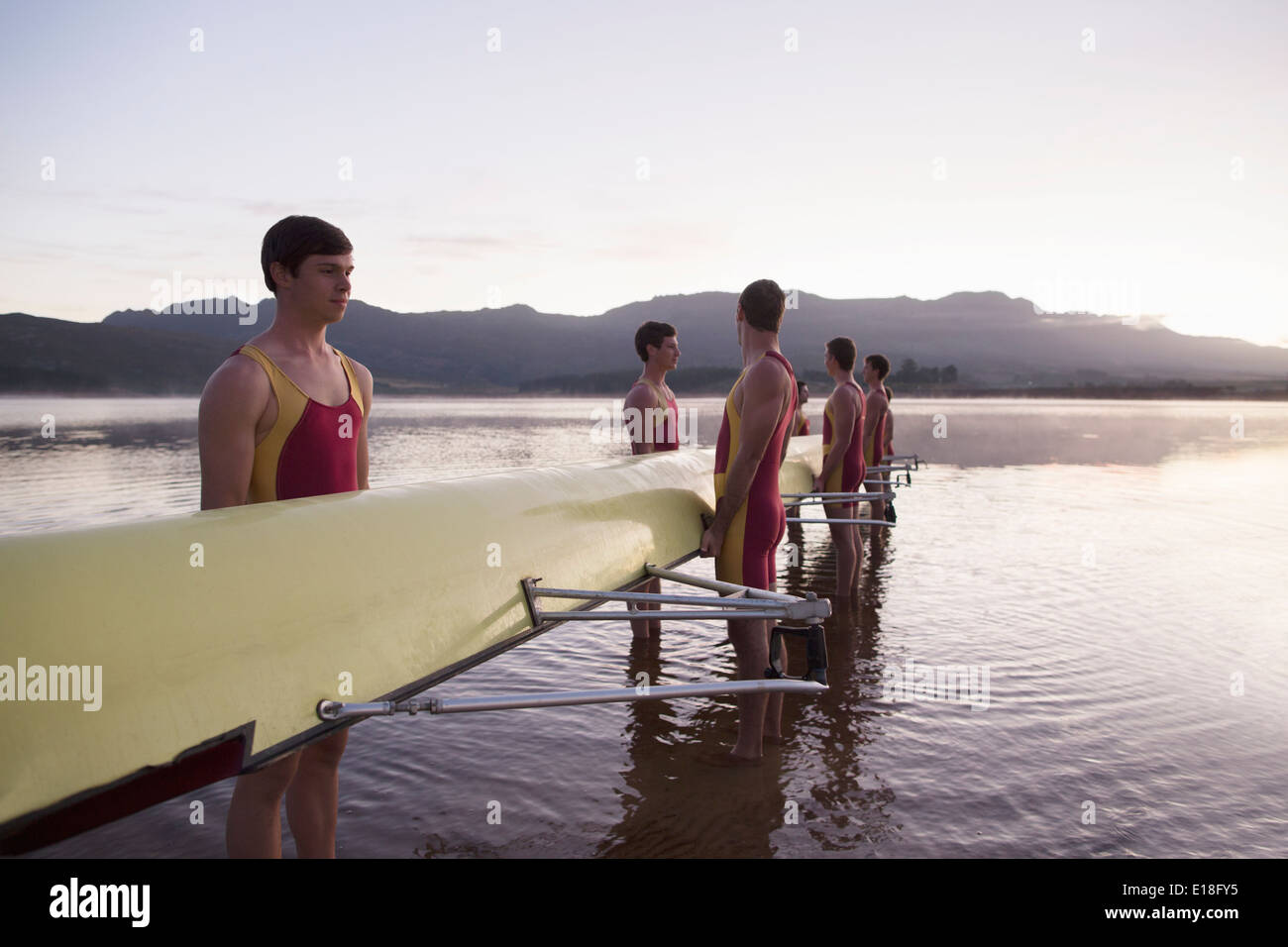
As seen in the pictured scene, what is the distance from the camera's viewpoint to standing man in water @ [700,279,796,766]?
13.6 ft

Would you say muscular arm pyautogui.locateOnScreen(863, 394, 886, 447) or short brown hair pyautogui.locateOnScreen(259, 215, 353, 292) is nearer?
short brown hair pyautogui.locateOnScreen(259, 215, 353, 292)

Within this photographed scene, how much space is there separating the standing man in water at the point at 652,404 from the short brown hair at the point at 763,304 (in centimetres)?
190

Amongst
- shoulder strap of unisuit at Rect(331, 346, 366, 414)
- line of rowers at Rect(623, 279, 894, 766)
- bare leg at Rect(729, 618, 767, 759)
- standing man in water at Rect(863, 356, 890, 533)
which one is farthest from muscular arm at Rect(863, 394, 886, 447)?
shoulder strap of unisuit at Rect(331, 346, 366, 414)

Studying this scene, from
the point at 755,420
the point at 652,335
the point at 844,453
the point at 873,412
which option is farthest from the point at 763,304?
the point at 873,412

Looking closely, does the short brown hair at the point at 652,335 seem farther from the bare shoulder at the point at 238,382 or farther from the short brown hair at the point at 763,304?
the bare shoulder at the point at 238,382

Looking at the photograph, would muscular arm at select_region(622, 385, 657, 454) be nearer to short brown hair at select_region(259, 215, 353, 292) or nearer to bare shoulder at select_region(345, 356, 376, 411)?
bare shoulder at select_region(345, 356, 376, 411)

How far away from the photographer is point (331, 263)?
2.66 metres

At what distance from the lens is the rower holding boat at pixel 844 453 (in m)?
7.66

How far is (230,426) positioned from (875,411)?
8833mm

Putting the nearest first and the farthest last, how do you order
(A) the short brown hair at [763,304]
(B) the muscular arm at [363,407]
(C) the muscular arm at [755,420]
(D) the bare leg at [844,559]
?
1. (B) the muscular arm at [363,407]
2. (C) the muscular arm at [755,420]
3. (A) the short brown hair at [763,304]
4. (D) the bare leg at [844,559]

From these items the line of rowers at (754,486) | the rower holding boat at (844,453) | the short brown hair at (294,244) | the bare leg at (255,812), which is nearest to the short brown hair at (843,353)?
the rower holding boat at (844,453)

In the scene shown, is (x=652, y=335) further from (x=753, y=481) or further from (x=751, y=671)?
(x=751, y=671)

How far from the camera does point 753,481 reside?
14.0 ft
